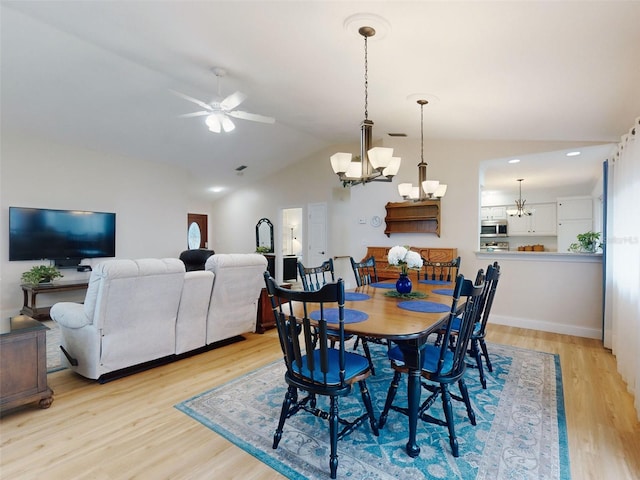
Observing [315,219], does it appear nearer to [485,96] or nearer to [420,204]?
[420,204]

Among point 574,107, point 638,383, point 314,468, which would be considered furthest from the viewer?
point 574,107

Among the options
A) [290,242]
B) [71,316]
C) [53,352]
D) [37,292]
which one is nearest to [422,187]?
[71,316]

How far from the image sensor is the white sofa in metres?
2.62

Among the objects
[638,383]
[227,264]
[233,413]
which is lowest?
[233,413]

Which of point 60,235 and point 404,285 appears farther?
point 60,235

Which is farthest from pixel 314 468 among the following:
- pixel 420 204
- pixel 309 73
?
pixel 420 204

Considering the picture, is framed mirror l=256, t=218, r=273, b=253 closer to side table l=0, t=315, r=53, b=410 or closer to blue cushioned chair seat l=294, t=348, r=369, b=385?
side table l=0, t=315, r=53, b=410

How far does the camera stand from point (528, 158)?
181 inches

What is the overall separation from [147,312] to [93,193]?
407 centimetres

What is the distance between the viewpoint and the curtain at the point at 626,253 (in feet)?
8.01

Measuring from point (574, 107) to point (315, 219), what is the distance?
5184 mm

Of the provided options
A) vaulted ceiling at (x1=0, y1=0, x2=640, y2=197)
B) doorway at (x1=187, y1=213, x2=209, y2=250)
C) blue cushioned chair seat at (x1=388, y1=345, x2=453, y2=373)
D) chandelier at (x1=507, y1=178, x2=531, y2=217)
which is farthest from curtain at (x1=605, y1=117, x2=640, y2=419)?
doorway at (x1=187, y1=213, x2=209, y2=250)

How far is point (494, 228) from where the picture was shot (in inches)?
312

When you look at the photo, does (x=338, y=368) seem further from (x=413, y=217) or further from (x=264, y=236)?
(x=264, y=236)
